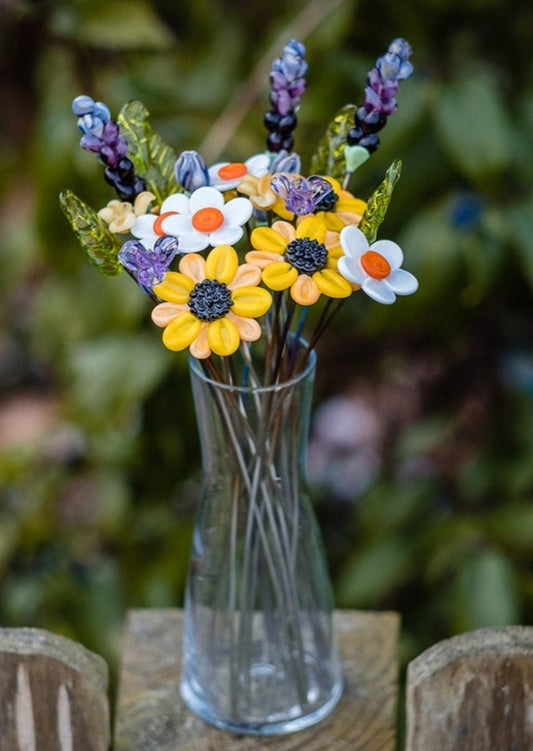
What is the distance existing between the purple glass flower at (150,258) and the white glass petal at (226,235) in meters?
0.03

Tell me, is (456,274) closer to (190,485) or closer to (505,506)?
(505,506)

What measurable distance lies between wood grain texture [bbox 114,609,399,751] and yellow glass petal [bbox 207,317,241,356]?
308 mm

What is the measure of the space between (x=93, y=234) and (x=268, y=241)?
99mm

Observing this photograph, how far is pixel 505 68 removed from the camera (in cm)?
155

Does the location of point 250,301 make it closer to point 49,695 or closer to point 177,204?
point 177,204

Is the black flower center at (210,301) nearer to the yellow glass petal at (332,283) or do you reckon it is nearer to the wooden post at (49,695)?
the yellow glass petal at (332,283)

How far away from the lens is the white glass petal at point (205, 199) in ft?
2.33

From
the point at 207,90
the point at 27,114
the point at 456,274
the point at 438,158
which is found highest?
the point at 27,114

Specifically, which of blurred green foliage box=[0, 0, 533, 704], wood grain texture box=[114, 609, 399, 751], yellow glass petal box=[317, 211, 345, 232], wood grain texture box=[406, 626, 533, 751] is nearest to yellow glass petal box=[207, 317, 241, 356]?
yellow glass petal box=[317, 211, 345, 232]

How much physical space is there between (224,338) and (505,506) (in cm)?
87

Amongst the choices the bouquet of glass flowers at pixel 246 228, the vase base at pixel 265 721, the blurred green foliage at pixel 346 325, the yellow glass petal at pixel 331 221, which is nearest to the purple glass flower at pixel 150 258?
the bouquet of glass flowers at pixel 246 228

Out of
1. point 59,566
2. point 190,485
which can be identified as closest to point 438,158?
point 190,485

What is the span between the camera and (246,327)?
2.19 feet

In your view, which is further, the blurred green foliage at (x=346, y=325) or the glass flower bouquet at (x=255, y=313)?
the blurred green foliage at (x=346, y=325)
